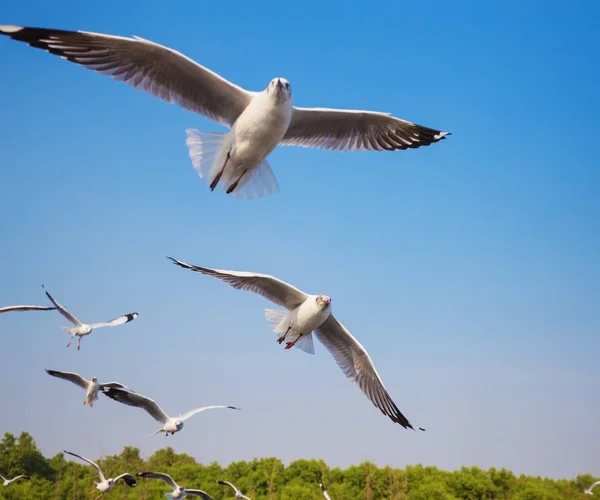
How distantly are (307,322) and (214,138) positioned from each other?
202cm

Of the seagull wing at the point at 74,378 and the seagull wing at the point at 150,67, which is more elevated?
the seagull wing at the point at 150,67

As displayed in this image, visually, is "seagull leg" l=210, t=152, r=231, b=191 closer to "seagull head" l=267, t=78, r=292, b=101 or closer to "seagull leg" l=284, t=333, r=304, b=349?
"seagull head" l=267, t=78, r=292, b=101

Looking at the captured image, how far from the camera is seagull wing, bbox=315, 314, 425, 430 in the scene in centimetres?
820

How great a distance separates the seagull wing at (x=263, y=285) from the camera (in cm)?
758

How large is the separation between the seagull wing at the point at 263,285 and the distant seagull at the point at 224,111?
44.4 inches

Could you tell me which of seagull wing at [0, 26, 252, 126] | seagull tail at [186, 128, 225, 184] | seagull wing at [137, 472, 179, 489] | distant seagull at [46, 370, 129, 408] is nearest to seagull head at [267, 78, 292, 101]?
seagull wing at [0, 26, 252, 126]

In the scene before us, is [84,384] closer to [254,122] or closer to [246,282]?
[246,282]

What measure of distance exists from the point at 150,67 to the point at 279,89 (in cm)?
113

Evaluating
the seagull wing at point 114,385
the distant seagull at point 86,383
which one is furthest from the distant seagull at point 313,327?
the distant seagull at point 86,383

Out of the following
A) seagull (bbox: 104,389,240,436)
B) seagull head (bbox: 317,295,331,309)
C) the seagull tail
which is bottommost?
seagull (bbox: 104,389,240,436)

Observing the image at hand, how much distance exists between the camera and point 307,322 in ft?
24.6

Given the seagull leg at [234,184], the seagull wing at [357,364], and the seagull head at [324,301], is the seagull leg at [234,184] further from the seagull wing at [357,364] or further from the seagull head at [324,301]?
the seagull wing at [357,364]

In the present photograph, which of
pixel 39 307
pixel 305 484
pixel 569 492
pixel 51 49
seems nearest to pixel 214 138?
pixel 51 49

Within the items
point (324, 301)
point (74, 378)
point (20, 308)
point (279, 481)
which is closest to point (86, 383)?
point (74, 378)
